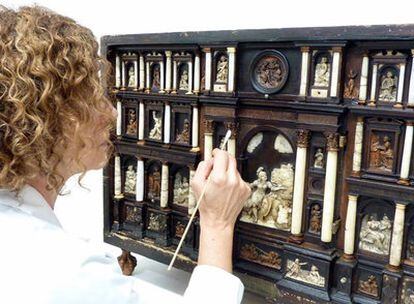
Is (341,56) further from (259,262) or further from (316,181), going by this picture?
(259,262)

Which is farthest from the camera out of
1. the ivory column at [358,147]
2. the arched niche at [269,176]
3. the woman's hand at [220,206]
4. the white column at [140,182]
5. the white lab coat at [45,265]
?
the white column at [140,182]

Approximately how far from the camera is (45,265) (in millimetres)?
732

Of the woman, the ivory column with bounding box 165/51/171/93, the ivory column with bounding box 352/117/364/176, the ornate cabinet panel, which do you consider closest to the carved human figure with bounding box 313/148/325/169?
the ornate cabinet panel

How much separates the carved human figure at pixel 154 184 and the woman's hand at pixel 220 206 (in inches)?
42.5

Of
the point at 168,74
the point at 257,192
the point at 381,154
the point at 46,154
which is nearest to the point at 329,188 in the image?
the point at 381,154

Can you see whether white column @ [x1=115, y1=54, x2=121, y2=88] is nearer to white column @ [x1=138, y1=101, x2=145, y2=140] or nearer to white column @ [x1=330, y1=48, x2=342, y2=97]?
white column @ [x1=138, y1=101, x2=145, y2=140]

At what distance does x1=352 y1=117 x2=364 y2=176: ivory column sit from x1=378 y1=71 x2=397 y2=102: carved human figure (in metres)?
0.11

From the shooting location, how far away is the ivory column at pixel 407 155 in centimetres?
150

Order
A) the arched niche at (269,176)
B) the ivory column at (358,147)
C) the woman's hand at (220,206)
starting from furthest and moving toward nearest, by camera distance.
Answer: the arched niche at (269,176), the ivory column at (358,147), the woman's hand at (220,206)

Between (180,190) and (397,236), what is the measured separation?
Answer: 1.00m

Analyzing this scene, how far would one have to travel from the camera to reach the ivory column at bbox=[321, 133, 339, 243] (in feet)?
5.39

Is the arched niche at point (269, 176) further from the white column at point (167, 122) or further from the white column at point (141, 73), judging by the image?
the white column at point (141, 73)

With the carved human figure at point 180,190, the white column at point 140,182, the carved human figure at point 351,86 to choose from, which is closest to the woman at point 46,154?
the carved human figure at point 351,86

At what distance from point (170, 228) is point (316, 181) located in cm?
81
